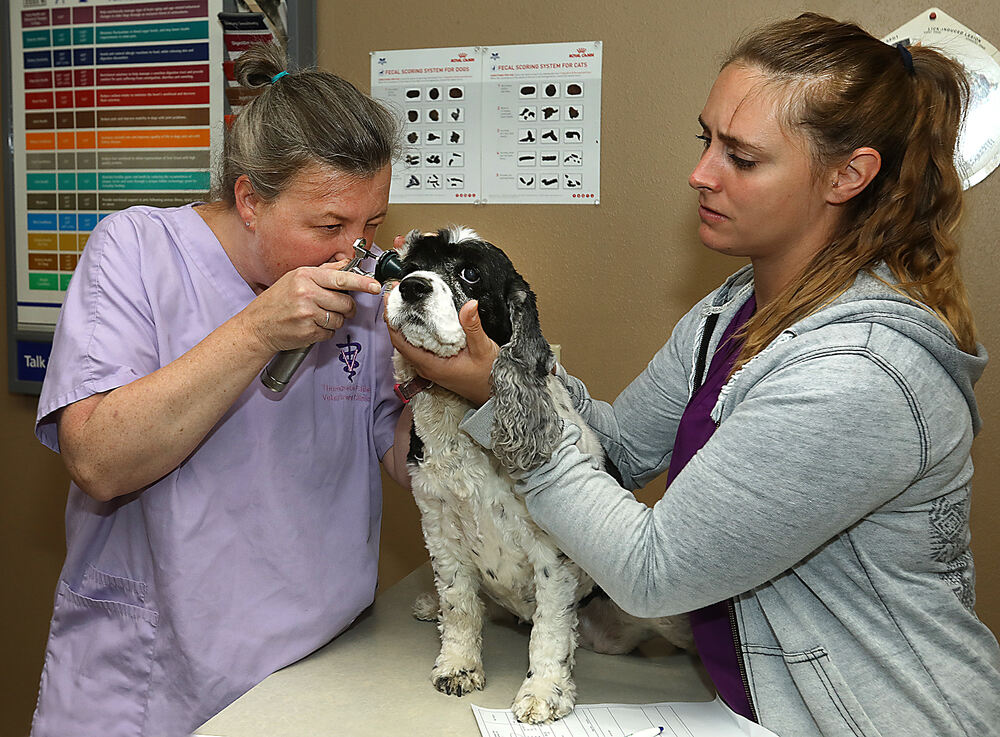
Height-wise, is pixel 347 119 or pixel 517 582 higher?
pixel 347 119

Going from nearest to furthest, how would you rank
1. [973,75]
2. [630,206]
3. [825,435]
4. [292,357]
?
[825,435]
[292,357]
[973,75]
[630,206]

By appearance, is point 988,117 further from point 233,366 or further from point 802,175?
point 233,366

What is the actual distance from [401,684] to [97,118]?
7.02 feet

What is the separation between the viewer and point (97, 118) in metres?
2.69

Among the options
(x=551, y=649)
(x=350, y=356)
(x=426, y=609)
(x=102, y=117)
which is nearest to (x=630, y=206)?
(x=350, y=356)

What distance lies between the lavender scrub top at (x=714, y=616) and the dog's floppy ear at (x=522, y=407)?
0.23 metres

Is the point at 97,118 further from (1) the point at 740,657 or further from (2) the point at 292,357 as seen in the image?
(1) the point at 740,657

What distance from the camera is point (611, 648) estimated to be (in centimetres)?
160

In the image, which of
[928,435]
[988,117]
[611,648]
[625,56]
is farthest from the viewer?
[625,56]

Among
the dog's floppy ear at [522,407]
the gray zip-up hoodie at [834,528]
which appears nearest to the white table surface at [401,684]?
the gray zip-up hoodie at [834,528]

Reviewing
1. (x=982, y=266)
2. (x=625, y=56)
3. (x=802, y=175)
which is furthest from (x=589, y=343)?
(x=802, y=175)

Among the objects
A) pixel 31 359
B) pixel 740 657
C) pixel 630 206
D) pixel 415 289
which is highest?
pixel 630 206

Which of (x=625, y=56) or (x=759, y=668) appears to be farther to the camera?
(x=625, y=56)

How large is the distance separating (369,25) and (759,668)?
2076mm
